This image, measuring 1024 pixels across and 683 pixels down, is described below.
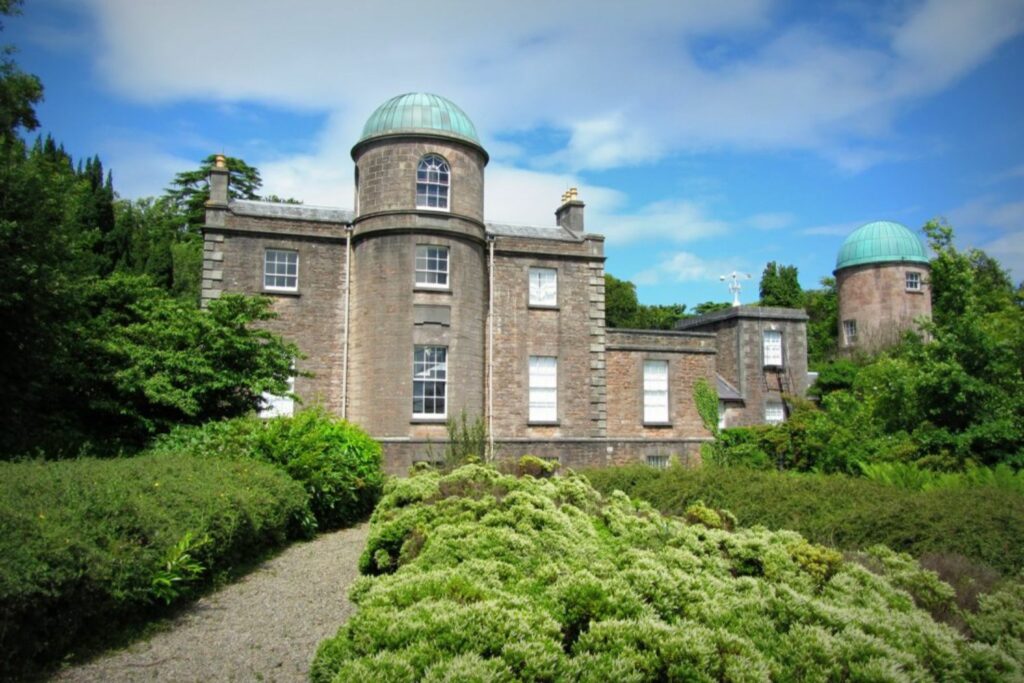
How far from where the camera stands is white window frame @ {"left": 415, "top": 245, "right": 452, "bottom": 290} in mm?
21172

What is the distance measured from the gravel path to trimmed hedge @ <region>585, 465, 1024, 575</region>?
16.9 feet

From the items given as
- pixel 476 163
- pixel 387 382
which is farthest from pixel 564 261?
pixel 387 382

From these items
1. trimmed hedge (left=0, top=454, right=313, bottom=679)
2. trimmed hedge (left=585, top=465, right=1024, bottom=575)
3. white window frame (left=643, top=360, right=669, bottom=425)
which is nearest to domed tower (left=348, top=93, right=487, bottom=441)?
white window frame (left=643, top=360, right=669, bottom=425)

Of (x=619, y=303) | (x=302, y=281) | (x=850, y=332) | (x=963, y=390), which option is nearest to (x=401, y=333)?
(x=302, y=281)

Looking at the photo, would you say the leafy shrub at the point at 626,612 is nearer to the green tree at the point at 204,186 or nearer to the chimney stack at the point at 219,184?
the chimney stack at the point at 219,184

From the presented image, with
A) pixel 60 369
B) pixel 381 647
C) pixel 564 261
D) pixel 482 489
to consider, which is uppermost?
pixel 564 261

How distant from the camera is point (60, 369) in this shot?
13.4 metres

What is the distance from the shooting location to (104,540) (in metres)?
7.02

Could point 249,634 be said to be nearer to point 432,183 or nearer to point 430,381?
point 430,381

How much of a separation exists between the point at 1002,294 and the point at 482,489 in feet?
115

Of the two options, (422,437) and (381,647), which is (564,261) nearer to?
(422,437)

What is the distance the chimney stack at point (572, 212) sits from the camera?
80.6 ft

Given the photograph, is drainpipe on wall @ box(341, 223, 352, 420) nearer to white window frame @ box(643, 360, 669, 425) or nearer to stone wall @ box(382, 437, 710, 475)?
stone wall @ box(382, 437, 710, 475)

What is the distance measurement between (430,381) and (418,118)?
292 inches
